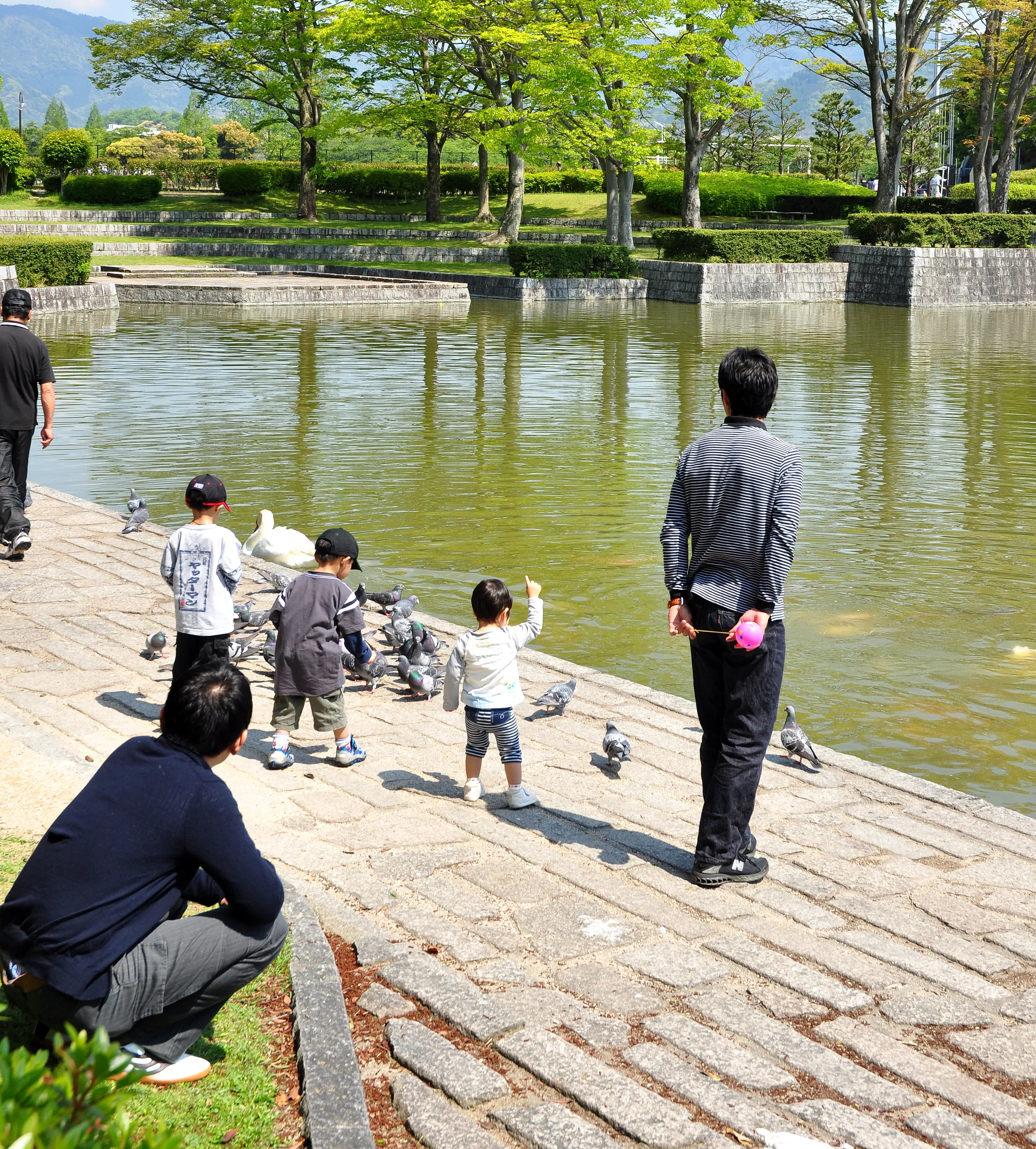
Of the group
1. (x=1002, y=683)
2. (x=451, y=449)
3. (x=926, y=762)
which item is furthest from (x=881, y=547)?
(x=451, y=449)

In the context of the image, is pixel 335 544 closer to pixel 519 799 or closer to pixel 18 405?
pixel 519 799

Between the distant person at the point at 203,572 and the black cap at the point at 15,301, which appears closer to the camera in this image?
the distant person at the point at 203,572

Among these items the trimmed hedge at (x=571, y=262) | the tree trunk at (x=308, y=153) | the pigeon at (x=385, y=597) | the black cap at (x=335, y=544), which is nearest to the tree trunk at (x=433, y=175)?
the tree trunk at (x=308, y=153)

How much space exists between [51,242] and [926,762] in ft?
81.0

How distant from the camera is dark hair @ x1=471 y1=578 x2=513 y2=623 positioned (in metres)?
5.49

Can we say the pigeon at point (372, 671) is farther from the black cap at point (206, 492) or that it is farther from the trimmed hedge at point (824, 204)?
the trimmed hedge at point (824, 204)

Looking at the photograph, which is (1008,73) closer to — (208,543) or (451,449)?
(451,449)

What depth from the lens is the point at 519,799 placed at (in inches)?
217

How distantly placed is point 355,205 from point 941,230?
89.4ft

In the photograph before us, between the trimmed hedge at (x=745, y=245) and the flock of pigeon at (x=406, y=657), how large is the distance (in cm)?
2682

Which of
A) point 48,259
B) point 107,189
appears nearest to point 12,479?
point 48,259

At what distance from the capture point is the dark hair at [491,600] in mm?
5492

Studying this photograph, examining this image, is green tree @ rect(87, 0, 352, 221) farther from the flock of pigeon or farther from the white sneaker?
the white sneaker

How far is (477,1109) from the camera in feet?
10.8
